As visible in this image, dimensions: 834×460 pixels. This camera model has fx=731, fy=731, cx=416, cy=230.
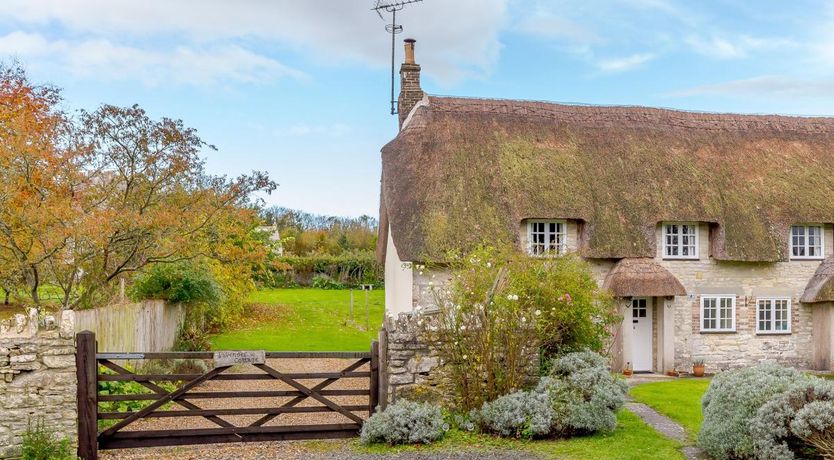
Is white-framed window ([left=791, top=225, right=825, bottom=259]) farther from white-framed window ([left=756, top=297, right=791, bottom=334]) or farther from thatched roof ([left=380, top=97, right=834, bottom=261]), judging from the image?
white-framed window ([left=756, top=297, right=791, bottom=334])

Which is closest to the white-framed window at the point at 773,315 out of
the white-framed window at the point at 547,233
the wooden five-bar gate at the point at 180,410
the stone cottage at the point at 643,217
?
the stone cottage at the point at 643,217

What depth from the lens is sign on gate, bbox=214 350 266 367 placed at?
10.4 metres

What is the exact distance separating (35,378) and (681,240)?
16462mm

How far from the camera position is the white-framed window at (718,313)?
66.6 ft

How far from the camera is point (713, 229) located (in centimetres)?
2031

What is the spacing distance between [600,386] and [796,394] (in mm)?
2792

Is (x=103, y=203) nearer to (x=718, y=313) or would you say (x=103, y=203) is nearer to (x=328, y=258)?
(x=718, y=313)

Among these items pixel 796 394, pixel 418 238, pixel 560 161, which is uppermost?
pixel 560 161

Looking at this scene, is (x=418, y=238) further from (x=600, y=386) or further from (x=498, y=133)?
(x=600, y=386)

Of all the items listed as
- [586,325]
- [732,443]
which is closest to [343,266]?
[586,325]

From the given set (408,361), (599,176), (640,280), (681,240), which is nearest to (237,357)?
(408,361)

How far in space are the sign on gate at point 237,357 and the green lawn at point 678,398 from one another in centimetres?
670

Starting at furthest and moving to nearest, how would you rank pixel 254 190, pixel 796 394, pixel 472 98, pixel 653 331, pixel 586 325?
pixel 472 98 < pixel 653 331 < pixel 254 190 < pixel 586 325 < pixel 796 394

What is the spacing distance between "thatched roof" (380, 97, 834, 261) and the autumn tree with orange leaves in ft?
16.3
